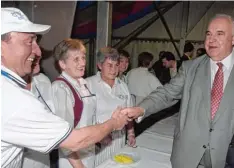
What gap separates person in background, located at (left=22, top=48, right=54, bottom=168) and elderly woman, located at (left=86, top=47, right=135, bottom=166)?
565 mm

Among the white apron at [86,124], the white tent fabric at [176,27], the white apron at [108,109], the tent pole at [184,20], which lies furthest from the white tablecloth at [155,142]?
the tent pole at [184,20]

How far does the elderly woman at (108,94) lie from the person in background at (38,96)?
1.85ft

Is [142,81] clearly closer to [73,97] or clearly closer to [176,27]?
[73,97]

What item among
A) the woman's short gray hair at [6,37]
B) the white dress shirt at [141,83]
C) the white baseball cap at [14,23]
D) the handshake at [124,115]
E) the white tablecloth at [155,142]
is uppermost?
the white baseball cap at [14,23]

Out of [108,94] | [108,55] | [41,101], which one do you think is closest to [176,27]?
[108,55]

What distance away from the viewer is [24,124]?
92 cm

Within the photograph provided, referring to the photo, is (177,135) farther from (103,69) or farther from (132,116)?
(103,69)

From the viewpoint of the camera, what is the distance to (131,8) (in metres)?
6.79

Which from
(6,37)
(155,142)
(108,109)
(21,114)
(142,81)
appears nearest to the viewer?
(21,114)

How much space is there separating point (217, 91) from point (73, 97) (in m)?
0.93

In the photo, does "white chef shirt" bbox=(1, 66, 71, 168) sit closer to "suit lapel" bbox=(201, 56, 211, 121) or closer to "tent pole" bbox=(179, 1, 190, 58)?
"suit lapel" bbox=(201, 56, 211, 121)

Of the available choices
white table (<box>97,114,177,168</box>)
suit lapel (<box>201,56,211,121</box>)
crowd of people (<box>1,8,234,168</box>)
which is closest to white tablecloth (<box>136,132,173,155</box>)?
white table (<box>97,114,177,168</box>)

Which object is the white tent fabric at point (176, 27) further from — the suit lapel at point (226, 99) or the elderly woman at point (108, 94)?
the suit lapel at point (226, 99)

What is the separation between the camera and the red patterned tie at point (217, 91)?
149cm
